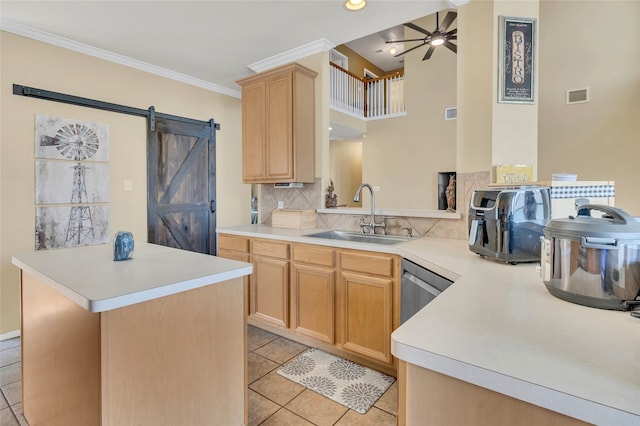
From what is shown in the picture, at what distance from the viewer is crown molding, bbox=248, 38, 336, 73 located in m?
3.22

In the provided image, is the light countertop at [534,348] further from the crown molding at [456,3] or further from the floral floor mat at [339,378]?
the crown molding at [456,3]

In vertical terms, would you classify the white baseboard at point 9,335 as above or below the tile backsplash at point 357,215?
below

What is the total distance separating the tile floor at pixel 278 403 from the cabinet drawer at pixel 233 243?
98 centimetres

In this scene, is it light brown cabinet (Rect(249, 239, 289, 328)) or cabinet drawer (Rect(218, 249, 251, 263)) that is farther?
cabinet drawer (Rect(218, 249, 251, 263))

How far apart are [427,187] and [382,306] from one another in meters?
4.86

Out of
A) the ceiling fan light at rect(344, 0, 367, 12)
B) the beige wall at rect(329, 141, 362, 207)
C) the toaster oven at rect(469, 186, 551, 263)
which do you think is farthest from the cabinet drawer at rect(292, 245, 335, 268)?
the beige wall at rect(329, 141, 362, 207)

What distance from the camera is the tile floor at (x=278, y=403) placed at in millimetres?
1794

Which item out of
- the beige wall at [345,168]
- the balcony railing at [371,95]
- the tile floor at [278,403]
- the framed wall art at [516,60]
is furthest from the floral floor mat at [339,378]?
the beige wall at [345,168]

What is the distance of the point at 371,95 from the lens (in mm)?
7355

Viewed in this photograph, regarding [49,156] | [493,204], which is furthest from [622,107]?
[49,156]

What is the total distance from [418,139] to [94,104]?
555cm

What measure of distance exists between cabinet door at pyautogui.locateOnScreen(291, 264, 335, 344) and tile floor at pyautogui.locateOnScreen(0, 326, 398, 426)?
11.0 inches

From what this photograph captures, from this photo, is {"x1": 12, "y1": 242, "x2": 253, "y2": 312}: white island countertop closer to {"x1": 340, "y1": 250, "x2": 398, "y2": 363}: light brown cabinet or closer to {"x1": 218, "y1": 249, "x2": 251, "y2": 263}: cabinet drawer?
{"x1": 340, "y1": 250, "x2": 398, "y2": 363}: light brown cabinet

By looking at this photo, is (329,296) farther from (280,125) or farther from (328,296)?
(280,125)
